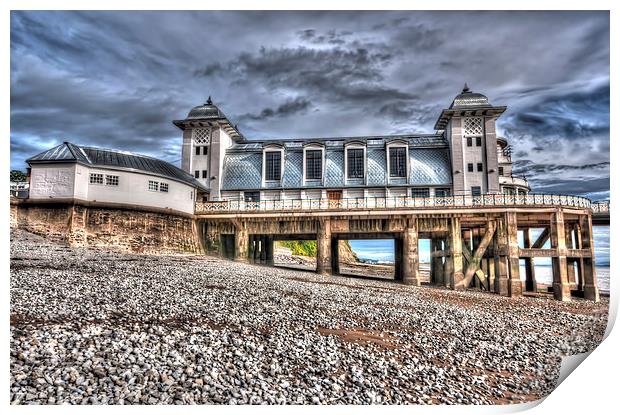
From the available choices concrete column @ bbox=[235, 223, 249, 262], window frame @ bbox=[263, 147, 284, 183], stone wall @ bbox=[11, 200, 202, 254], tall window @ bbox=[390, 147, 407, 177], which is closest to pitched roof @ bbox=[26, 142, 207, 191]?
stone wall @ bbox=[11, 200, 202, 254]

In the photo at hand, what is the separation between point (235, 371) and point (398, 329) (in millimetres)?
4621

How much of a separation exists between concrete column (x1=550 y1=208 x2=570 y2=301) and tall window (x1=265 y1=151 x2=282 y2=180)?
50.6 feet

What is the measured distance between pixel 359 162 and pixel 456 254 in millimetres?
8134

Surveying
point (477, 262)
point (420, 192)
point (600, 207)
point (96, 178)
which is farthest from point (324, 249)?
point (600, 207)

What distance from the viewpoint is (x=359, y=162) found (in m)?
24.5

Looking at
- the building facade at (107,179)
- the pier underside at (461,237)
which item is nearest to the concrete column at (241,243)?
the pier underside at (461,237)

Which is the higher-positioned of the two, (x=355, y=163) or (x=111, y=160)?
(x=355, y=163)

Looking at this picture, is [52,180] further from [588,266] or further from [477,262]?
[588,266]

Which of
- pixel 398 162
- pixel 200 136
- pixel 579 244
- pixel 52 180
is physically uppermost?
pixel 200 136

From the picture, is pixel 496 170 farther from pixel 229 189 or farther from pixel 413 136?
pixel 229 189

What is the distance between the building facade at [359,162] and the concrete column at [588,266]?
4.85 metres

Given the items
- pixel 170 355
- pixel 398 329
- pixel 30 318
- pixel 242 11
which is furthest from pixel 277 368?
pixel 242 11

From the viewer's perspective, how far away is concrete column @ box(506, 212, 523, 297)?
18.6 meters

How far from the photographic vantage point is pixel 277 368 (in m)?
6.48
